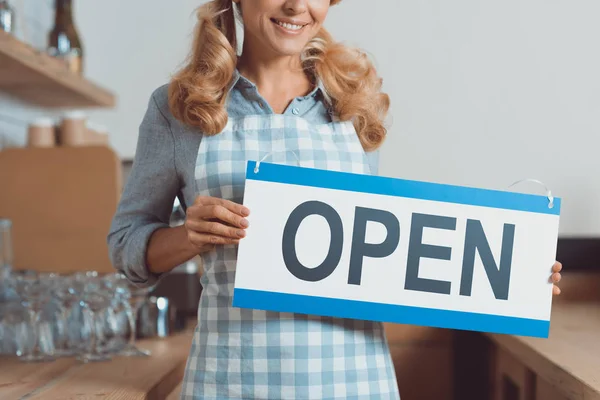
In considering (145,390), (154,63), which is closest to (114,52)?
(154,63)

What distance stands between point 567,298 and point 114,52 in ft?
5.64

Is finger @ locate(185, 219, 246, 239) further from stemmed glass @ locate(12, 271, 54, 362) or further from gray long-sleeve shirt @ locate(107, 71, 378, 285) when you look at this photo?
stemmed glass @ locate(12, 271, 54, 362)

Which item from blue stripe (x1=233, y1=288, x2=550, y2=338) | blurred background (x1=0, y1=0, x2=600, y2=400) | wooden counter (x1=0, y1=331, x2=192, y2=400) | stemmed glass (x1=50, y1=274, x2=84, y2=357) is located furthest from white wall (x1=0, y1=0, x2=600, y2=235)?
blue stripe (x1=233, y1=288, x2=550, y2=338)

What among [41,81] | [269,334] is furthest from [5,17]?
[269,334]

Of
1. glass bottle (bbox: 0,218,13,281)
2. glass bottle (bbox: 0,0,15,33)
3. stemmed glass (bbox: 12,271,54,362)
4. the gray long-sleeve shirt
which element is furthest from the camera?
glass bottle (bbox: 0,218,13,281)

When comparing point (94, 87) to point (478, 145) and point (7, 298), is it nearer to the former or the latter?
point (7, 298)

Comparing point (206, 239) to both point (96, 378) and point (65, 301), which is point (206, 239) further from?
point (65, 301)

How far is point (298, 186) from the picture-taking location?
1018mm

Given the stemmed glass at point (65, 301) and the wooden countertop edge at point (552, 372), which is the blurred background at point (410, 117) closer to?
the wooden countertop edge at point (552, 372)

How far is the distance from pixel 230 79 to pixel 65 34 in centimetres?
141

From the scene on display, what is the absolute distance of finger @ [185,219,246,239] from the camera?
97 centimetres

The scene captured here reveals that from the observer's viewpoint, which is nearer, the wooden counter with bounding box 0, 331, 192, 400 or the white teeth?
the white teeth

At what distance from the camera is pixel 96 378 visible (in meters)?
1.33

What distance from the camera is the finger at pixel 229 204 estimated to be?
975 mm
